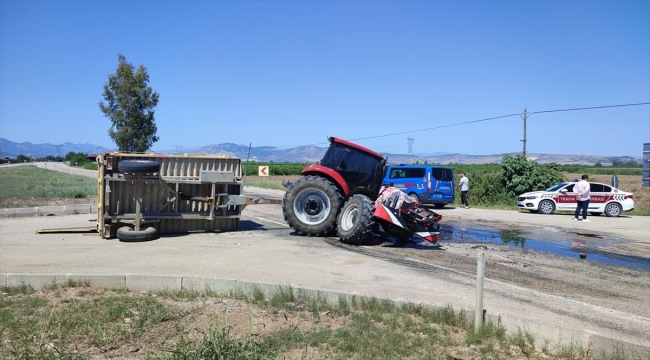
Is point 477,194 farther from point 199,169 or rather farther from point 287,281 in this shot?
point 287,281

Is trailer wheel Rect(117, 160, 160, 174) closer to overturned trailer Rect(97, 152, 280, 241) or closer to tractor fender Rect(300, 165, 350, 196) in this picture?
overturned trailer Rect(97, 152, 280, 241)

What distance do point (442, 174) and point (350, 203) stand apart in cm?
1243

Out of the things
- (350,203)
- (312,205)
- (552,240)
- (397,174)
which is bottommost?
(552,240)

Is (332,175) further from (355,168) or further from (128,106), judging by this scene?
(128,106)

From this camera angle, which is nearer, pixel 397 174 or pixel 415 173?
pixel 415 173

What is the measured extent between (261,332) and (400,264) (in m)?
4.69

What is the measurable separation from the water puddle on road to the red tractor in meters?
1.88

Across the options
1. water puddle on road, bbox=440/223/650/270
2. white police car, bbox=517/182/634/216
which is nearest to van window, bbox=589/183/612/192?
white police car, bbox=517/182/634/216

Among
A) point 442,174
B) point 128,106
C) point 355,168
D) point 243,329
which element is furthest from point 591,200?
point 128,106

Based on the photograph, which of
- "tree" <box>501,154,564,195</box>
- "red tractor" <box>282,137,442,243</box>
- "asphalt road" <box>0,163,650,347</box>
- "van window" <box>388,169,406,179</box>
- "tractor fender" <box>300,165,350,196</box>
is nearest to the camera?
"asphalt road" <box>0,163,650,347</box>

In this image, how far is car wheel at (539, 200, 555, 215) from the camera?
2217 cm

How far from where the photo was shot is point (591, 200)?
71.0 feet

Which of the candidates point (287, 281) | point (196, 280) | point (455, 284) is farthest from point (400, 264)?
point (196, 280)

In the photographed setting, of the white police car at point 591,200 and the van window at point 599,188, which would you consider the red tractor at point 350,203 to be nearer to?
the white police car at point 591,200
